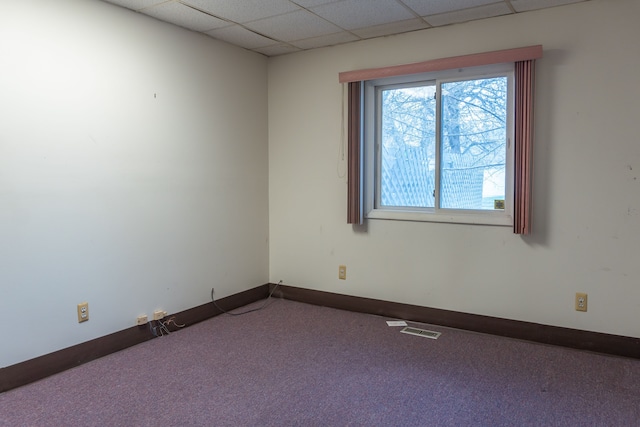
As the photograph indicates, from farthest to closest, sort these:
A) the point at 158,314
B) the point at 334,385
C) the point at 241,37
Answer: the point at 241,37, the point at 158,314, the point at 334,385

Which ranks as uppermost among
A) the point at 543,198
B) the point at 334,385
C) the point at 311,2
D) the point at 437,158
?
the point at 311,2

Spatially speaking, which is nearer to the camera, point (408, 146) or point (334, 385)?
point (334, 385)

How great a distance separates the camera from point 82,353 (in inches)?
116

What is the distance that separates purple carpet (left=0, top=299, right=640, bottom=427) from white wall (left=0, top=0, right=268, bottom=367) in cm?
41

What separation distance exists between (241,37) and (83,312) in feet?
8.17

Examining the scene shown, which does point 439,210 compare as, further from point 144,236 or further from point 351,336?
point 144,236

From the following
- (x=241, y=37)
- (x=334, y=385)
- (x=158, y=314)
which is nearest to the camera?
(x=334, y=385)

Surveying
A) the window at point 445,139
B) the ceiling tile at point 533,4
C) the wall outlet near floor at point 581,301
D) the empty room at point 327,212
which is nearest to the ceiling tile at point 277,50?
the empty room at point 327,212

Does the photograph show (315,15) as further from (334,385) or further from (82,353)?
(82,353)

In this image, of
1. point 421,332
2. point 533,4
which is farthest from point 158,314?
point 533,4

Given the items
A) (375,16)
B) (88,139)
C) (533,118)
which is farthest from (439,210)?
(88,139)

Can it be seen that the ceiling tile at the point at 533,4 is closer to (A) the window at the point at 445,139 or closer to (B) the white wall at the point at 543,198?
(B) the white wall at the point at 543,198

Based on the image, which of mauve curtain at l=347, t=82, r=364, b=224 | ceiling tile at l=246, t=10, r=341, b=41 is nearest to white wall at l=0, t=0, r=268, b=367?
ceiling tile at l=246, t=10, r=341, b=41

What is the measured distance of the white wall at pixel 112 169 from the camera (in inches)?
103
